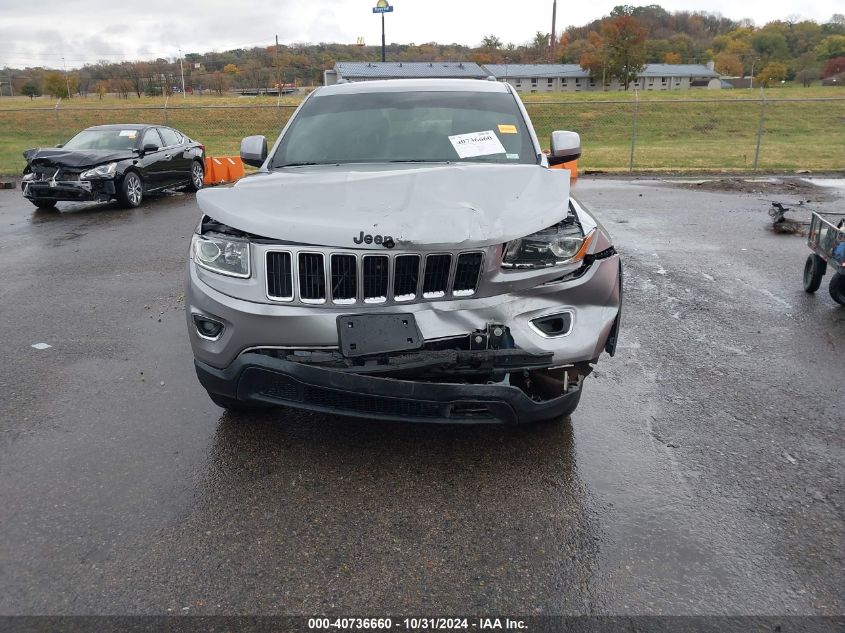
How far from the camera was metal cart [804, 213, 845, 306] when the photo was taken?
5824mm

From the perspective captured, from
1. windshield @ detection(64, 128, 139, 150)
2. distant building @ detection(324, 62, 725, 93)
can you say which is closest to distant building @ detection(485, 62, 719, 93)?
distant building @ detection(324, 62, 725, 93)

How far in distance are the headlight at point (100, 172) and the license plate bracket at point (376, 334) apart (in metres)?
10.9

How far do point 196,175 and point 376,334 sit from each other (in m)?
13.7

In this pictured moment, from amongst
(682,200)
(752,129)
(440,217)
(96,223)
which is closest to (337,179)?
(440,217)

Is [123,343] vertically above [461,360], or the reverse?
[461,360]

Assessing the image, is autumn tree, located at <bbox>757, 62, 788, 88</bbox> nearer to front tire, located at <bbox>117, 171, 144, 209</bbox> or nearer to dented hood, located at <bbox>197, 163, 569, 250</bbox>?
front tire, located at <bbox>117, 171, 144, 209</bbox>

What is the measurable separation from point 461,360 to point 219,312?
1168 millimetres

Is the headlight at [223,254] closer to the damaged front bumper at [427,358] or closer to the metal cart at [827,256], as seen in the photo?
the damaged front bumper at [427,358]

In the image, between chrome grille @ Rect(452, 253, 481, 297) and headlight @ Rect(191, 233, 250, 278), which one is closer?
chrome grille @ Rect(452, 253, 481, 297)

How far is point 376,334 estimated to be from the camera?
306 centimetres

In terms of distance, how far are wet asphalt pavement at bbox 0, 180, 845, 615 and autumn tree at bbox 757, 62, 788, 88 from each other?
9153 centimetres

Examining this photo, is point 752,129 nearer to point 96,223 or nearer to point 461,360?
point 96,223

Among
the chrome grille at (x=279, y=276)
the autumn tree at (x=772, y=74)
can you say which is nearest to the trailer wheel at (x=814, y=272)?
the chrome grille at (x=279, y=276)

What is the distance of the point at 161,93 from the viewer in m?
61.6
